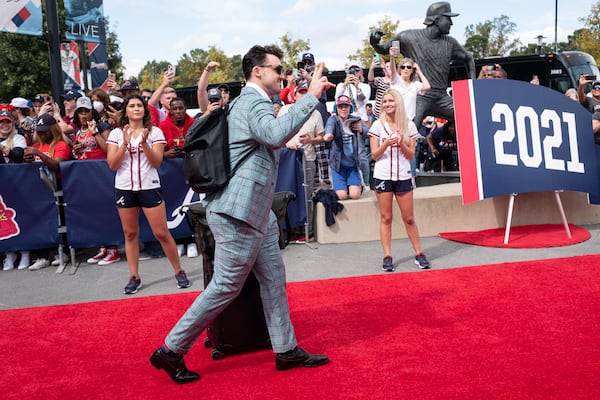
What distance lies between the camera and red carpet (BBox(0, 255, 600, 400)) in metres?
3.48

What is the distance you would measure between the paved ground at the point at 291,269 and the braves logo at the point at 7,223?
1.52ft

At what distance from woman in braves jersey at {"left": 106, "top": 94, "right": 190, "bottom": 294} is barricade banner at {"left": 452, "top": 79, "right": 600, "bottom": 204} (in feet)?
11.9

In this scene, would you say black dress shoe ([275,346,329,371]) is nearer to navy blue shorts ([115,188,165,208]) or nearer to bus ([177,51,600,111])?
navy blue shorts ([115,188,165,208])

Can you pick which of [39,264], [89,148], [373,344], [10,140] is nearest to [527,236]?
[373,344]

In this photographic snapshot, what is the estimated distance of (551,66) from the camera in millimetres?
19953

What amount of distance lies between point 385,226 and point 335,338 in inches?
87.9

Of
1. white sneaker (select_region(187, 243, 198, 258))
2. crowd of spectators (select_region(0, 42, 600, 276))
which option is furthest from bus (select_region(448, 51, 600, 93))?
white sneaker (select_region(187, 243, 198, 258))

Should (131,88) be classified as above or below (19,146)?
above

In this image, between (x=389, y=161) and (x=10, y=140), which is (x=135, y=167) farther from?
(x=10, y=140)

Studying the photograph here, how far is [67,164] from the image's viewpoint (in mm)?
6988

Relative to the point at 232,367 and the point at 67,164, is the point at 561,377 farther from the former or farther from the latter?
the point at 67,164

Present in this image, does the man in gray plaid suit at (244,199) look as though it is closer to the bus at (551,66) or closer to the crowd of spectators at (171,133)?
the crowd of spectators at (171,133)

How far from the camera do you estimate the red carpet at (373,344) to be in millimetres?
3479

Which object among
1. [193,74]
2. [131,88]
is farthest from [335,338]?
[193,74]
